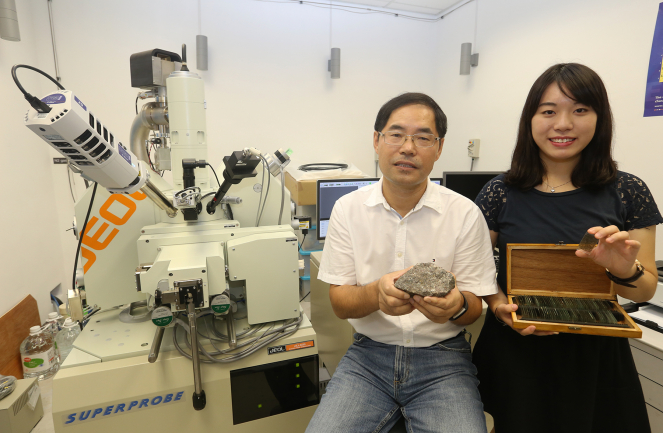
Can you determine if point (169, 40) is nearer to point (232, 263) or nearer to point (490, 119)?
point (232, 263)

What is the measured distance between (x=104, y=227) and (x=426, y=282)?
112 centimetres

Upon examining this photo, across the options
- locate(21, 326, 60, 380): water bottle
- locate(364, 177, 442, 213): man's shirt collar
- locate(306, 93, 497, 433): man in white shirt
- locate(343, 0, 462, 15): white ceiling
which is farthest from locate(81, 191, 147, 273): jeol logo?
locate(343, 0, 462, 15): white ceiling

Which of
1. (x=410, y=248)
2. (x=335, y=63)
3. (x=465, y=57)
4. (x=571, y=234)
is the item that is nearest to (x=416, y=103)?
(x=410, y=248)

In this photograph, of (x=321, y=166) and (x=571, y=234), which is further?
(x=321, y=166)

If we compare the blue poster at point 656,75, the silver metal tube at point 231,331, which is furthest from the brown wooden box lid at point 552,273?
the blue poster at point 656,75

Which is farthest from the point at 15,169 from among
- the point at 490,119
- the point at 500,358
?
the point at 490,119

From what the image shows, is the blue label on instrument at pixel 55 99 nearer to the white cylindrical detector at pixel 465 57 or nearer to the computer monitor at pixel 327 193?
the computer monitor at pixel 327 193

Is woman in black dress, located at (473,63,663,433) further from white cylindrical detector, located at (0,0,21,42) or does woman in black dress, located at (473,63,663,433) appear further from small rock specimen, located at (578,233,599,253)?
white cylindrical detector, located at (0,0,21,42)

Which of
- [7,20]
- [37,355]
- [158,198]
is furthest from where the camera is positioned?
[37,355]

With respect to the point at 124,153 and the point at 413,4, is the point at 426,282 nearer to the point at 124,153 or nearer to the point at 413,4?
the point at 124,153

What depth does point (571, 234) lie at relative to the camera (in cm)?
101

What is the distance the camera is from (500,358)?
42.1 inches

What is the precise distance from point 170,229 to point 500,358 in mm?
1144

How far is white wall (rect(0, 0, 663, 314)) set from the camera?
206 centimetres
